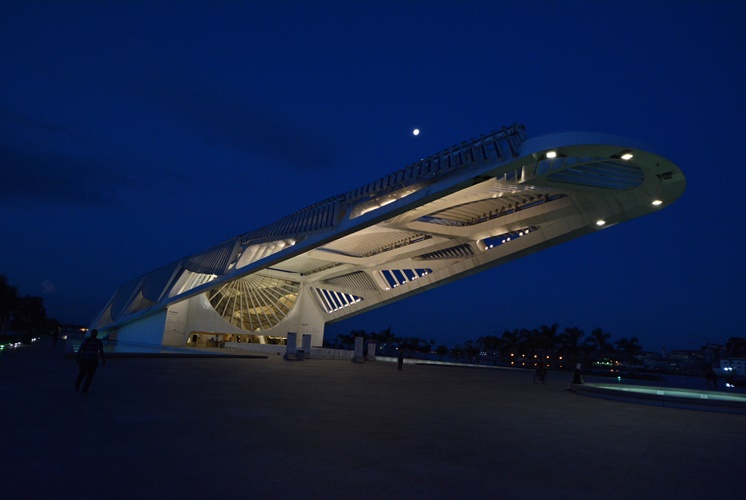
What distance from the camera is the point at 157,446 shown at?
4477 mm

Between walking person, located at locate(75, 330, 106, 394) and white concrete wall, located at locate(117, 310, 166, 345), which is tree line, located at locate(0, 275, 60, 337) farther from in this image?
walking person, located at locate(75, 330, 106, 394)

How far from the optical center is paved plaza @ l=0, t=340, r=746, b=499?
11.6 ft

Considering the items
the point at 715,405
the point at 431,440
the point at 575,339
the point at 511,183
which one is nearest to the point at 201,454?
the point at 431,440

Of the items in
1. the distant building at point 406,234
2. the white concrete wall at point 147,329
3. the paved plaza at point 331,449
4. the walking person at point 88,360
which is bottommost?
the paved plaza at point 331,449

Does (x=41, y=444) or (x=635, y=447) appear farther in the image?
(x=635, y=447)

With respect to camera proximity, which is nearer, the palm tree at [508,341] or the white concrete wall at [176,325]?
the white concrete wall at [176,325]

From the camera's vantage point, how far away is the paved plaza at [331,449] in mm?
3539

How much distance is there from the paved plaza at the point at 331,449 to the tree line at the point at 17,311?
48.2m

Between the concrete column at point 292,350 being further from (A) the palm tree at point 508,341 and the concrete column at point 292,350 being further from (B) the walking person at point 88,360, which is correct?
(A) the palm tree at point 508,341

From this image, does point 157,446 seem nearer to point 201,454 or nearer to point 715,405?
point 201,454

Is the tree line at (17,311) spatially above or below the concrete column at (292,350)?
above

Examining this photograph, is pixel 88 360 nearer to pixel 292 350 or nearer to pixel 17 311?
pixel 292 350

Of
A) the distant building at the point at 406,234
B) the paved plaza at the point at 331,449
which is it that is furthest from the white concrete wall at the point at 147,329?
the paved plaza at the point at 331,449

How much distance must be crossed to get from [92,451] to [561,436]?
5.21m
